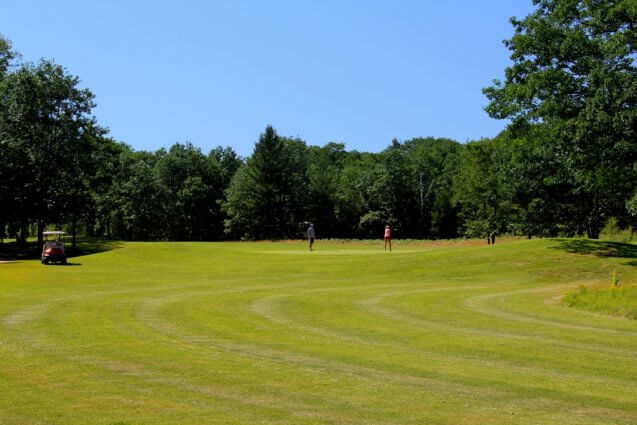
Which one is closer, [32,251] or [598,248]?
[598,248]

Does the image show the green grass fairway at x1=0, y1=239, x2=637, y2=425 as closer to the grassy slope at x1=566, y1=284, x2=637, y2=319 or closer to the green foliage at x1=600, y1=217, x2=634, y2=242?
the grassy slope at x1=566, y1=284, x2=637, y2=319

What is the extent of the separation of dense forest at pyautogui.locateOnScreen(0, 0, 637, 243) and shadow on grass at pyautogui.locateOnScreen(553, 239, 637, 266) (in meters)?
2.24

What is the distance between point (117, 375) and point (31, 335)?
5.55 m

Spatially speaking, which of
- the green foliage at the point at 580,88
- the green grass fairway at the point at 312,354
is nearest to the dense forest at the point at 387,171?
the green foliage at the point at 580,88

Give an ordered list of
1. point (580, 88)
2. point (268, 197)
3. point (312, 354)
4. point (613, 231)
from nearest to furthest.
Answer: point (312, 354), point (580, 88), point (613, 231), point (268, 197)

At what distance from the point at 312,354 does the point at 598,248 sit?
28.2 m

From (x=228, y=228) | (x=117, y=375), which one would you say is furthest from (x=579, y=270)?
(x=228, y=228)

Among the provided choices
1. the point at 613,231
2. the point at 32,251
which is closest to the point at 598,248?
the point at 613,231

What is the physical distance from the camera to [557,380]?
1049 cm

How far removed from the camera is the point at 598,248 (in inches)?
1439

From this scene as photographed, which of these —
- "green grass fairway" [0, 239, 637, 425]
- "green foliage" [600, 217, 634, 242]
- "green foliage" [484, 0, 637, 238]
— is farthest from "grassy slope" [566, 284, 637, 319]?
"green foliage" [600, 217, 634, 242]

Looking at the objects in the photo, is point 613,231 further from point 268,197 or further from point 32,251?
point 32,251

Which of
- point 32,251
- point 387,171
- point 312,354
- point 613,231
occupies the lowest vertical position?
point 312,354

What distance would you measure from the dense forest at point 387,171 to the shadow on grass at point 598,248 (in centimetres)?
224
